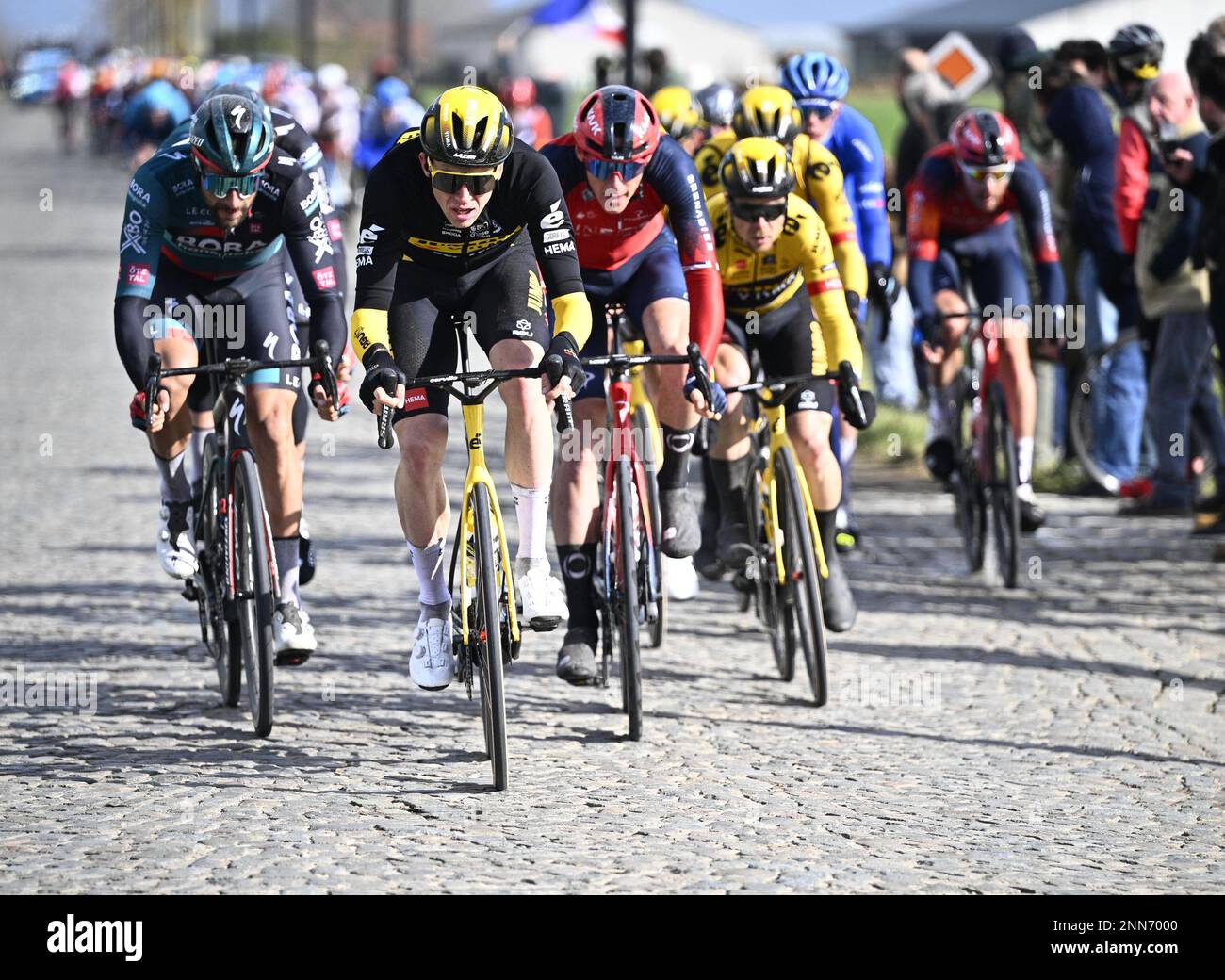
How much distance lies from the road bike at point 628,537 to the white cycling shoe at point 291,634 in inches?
40.3

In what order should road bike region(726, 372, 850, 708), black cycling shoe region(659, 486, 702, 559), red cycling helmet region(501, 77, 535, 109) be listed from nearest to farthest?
road bike region(726, 372, 850, 708), black cycling shoe region(659, 486, 702, 559), red cycling helmet region(501, 77, 535, 109)

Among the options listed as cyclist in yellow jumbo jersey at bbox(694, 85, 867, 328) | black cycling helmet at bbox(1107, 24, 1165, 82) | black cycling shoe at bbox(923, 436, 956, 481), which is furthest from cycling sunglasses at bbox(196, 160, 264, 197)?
black cycling helmet at bbox(1107, 24, 1165, 82)

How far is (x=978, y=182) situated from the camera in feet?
30.6

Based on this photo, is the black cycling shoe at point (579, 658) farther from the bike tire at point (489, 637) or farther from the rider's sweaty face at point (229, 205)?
the rider's sweaty face at point (229, 205)

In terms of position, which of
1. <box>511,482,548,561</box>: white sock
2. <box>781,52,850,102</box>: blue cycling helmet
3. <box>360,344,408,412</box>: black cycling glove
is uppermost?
<box>781,52,850,102</box>: blue cycling helmet

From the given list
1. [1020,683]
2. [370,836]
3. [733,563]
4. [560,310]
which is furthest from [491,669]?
[1020,683]

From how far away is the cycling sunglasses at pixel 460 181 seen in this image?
6059 mm

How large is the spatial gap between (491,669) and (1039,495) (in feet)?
20.4

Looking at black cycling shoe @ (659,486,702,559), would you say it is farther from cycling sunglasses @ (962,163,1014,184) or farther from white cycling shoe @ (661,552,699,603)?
cycling sunglasses @ (962,163,1014,184)

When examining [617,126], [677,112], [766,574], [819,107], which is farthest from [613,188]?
[677,112]

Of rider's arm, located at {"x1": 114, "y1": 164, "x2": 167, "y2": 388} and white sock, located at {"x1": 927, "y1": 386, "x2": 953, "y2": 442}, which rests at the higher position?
rider's arm, located at {"x1": 114, "y1": 164, "x2": 167, "y2": 388}

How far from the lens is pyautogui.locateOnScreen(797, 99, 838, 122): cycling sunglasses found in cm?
936

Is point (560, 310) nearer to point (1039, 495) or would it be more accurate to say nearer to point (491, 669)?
point (491, 669)

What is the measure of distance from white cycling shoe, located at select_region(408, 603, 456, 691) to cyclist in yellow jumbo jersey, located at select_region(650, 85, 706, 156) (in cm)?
506
